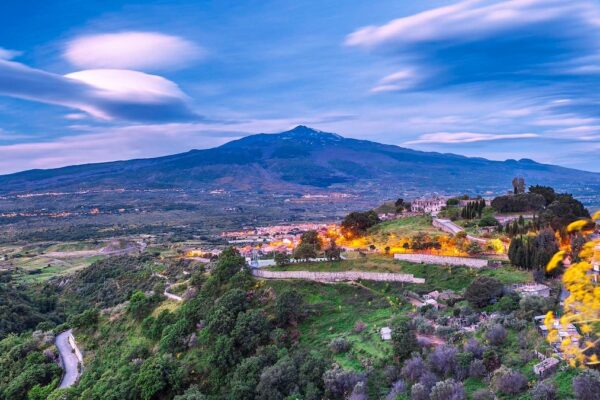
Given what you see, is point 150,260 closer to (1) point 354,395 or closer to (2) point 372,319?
(2) point 372,319

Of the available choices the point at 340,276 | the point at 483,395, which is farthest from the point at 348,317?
the point at 483,395

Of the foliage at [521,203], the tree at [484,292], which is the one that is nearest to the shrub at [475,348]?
the tree at [484,292]

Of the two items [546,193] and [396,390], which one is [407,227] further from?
[396,390]

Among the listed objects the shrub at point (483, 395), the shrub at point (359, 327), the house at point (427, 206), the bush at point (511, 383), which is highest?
the house at point (427, 206)

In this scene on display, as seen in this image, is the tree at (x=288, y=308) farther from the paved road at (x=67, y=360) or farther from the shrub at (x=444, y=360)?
the paved road at (x=67, y=360)

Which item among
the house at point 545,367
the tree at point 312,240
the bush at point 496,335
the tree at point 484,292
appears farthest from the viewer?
the tree at point 312,240

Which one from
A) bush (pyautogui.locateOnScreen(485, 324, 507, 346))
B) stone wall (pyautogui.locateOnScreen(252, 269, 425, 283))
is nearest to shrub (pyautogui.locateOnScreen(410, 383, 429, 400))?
bush (pyautogui.locateOnScreen(485, 324, 507, 346))

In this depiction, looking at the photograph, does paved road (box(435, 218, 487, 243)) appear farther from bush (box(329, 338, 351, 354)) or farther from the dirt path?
the dirt path

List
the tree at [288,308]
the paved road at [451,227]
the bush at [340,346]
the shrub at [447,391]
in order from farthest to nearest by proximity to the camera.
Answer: the paved road at [451,227] < the tree at [288,308] < the bush at [340,346] < the shrub at [447,391]
